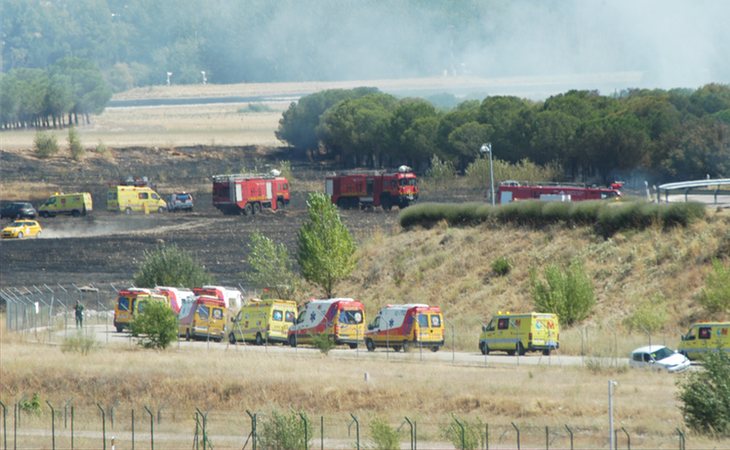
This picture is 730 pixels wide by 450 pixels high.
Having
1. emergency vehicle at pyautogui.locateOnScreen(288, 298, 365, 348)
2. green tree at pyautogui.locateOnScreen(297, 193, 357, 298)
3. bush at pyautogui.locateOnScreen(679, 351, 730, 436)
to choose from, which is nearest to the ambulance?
emergency vehicle at pyautogui.locateOnScreen(288, 298, 365, 348)

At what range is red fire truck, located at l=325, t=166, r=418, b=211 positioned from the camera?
9706 cm

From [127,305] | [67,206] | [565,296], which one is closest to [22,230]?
[67,206]

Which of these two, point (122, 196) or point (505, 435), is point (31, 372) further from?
point (122, 196)

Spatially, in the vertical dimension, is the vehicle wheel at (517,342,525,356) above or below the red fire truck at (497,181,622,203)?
below

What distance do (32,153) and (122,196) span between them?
44887mm

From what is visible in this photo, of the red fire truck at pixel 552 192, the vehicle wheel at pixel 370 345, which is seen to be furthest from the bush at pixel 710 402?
the red fire truck at pixel 552 192

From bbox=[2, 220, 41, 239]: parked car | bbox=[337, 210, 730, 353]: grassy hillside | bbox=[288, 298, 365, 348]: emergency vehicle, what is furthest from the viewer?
bbox=[2, 220, 41, 239]: parked car

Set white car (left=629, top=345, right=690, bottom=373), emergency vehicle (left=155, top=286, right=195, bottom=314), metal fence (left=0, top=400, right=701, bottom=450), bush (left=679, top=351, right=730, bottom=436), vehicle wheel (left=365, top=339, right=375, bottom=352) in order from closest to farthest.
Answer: metal fence (left=0, top=400, right=701, bottom=450) < bush (left=679, top=351, right=730, bottom=436) < white car (left=629, top=345, right=690, bottom=373) < vehicle wheel (left=365, top=339, right=375, bottom=352) < emergency vehicle (left=155, top=286, right=195, bottom=314)

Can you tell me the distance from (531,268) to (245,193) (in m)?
45.6

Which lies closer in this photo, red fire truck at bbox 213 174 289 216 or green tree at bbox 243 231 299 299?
green tree at bbox 243 231 299 299

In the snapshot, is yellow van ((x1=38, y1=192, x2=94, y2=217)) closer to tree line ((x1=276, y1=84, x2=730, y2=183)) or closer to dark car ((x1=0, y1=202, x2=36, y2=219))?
dark car ((x1=0, y1=202, x2=36, y2=219))

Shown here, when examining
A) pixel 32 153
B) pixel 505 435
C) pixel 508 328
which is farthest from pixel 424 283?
pixel 32 153

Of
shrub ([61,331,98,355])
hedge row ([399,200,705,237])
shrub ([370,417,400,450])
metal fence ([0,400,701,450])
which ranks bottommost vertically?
metal fence ([0,400,701,450])

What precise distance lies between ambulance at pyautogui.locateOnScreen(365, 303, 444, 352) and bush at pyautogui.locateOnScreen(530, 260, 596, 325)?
4.14 m
